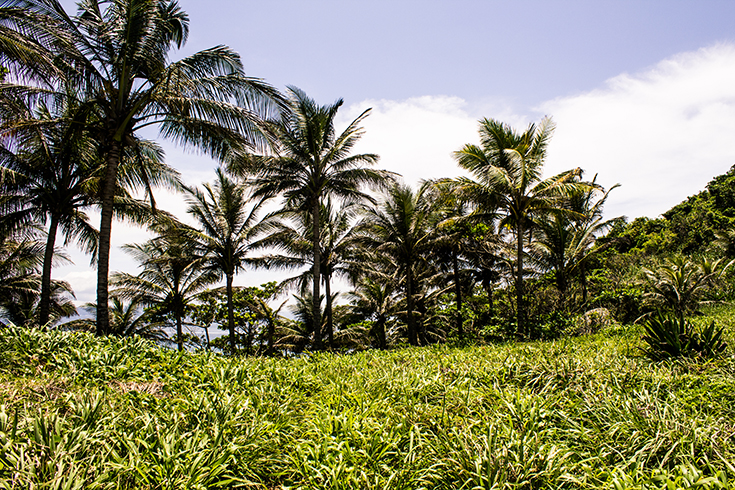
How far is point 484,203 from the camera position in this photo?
14523mm

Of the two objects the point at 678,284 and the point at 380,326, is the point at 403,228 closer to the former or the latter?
the point at 380,326

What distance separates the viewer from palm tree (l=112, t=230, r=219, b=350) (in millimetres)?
19062

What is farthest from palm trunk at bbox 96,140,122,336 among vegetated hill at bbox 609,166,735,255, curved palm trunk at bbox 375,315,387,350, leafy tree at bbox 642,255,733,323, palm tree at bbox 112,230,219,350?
vegetated hill at bbox 609,166,735,255

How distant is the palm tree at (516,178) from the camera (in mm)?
13617

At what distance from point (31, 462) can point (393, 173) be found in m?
13.4

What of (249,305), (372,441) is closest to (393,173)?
(249,305)

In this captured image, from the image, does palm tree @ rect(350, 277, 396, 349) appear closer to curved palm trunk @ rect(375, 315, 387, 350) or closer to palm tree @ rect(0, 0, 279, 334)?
curved palm trunk @ rect(375, 315, 387, 350)

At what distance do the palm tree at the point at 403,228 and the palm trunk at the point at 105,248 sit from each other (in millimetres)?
9760

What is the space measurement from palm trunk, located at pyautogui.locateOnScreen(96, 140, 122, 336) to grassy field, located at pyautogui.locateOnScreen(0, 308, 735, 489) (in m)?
2.67

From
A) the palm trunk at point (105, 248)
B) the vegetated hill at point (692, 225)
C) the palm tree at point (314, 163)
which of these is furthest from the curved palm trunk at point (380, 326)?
the vegetated hill at point (692, 225)

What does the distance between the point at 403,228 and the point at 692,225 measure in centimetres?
2053

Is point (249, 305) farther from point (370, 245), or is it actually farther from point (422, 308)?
point (422, 308)

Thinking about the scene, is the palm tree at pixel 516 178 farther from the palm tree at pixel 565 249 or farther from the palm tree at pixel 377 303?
the palm tree at pixel 377 303

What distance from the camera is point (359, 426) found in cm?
371
